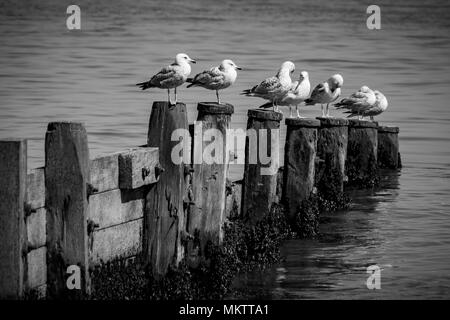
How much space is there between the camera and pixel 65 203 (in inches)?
361

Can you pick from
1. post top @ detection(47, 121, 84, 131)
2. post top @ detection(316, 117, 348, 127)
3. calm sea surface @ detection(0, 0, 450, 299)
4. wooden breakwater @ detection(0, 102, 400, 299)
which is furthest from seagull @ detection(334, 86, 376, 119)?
post top @ detection(47, 121, 84, 131)

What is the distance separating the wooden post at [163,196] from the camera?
34.9ft

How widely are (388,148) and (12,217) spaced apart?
38.6 feet

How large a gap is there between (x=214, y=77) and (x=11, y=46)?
26395 mm

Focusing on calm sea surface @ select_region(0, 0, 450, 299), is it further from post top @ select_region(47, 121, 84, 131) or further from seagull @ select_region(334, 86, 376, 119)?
post top @ select_region(47, 121, 84, 131)

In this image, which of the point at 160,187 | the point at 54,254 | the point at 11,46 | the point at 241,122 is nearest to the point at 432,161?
the point at 241,122

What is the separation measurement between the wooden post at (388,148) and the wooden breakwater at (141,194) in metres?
5.04

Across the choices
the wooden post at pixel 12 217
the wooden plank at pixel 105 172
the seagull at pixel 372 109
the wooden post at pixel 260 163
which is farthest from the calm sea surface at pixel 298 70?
the wooden post at pixel 12 217

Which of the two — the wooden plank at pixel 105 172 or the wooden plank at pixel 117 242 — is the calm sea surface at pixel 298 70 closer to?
the wooden plank at pixel 117 242

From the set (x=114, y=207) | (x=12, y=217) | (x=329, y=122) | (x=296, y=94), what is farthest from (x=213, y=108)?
(x=296, y=94)

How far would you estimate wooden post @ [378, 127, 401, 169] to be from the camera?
19297 mm

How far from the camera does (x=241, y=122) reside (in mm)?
23562

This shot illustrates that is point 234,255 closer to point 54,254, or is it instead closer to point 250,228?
point 250,228
